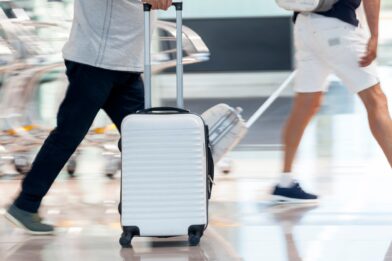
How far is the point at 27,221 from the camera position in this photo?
191 inches

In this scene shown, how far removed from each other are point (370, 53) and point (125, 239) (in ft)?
4.96

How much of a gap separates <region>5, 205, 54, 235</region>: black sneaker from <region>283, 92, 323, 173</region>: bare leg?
1.40 m

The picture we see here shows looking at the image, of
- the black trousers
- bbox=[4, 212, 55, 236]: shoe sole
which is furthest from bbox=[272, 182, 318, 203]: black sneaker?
bbox=[4, 212, 55, 236]: shoe sole

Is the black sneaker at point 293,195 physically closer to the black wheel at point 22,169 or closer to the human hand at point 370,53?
the human hand at point 370,53

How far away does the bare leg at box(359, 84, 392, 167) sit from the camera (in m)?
5.20

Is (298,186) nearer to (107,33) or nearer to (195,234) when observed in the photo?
(195,234)

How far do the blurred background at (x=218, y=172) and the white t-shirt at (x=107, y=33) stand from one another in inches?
31.6

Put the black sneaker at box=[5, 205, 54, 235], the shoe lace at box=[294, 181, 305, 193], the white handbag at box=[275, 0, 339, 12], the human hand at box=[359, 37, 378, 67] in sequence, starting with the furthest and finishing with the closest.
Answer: the shoe lace at box=[294, 181, 305, 193], the white handbag at box=[275, 0, 339, 12], the human hand at box=[359, 37, 378, 67], the black sneaker at box=[5, 205, 54, 235]

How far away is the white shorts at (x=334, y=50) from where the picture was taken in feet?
17.1

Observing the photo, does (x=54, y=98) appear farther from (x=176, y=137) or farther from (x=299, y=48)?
(x=176, y=137)

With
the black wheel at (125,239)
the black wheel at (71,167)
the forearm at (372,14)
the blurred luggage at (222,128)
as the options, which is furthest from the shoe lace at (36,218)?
the black wheel at (71,167)

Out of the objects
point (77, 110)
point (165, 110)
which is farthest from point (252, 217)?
point (77, 110)

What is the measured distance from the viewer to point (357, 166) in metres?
7.06

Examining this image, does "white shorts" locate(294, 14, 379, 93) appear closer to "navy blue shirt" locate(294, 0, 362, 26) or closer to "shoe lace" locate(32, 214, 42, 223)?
"navy blue shirt" locate(294, 0, 362, 26)
